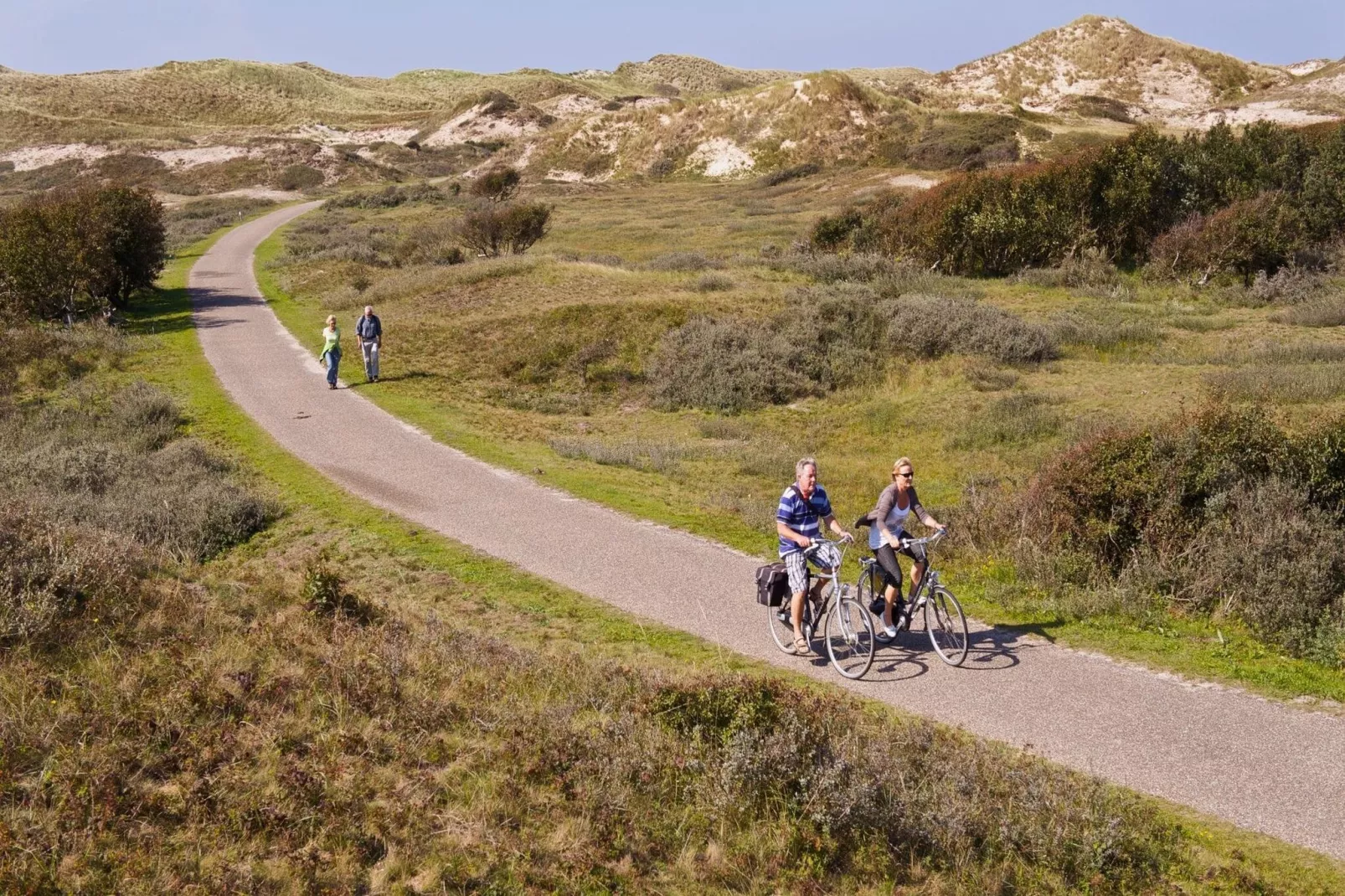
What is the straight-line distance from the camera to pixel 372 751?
664 cm

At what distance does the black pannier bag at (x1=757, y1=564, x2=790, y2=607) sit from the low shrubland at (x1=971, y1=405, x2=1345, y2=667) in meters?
3.64

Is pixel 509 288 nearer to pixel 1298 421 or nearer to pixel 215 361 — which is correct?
pixel 215 361

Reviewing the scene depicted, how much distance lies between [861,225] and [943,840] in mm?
35593

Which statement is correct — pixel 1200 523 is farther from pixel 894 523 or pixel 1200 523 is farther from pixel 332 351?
pixel 332 351

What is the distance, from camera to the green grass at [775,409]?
1039 centimetres

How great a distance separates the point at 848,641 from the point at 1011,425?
10832mm

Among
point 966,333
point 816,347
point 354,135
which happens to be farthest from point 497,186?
point 354,135

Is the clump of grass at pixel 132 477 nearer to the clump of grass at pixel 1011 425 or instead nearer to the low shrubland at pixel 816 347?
the low shrubland at pixel 816 347

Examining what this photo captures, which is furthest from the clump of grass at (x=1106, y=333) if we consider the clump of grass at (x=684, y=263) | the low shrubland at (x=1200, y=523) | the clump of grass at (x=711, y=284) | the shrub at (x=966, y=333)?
the clump of grass at (x=684, y=263)

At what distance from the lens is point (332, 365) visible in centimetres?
2066

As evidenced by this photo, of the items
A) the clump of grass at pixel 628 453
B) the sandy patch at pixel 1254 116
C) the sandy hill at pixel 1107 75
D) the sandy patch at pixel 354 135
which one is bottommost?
the clump of grass at pixel 628 453

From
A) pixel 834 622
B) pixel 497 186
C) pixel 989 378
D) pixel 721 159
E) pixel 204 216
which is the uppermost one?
pixel 721 159

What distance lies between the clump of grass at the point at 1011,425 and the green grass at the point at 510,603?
10667 mm

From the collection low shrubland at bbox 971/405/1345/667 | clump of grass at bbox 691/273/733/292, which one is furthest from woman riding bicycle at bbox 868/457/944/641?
clump of grass at bbox 691/273/733/292
